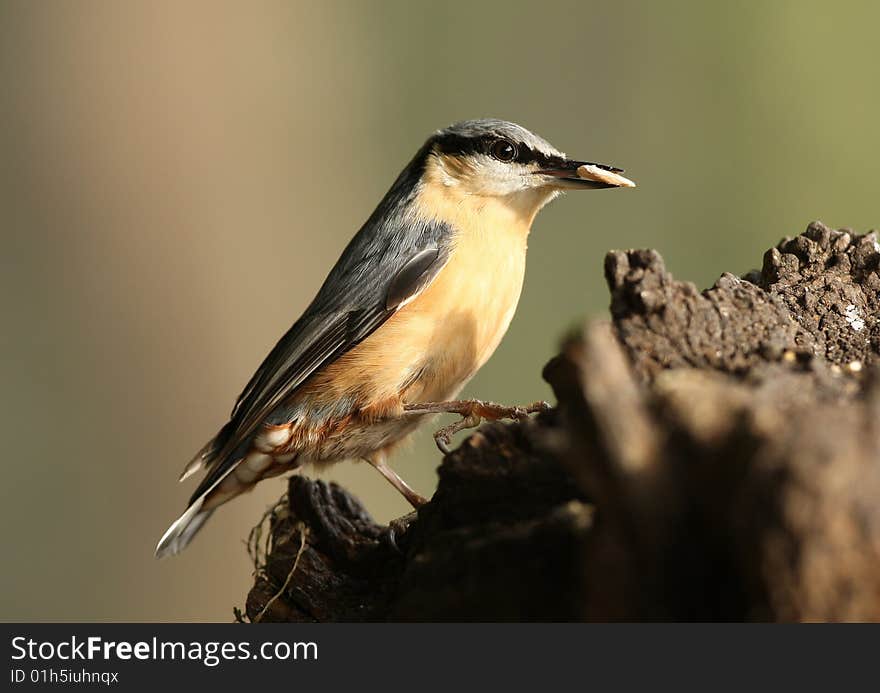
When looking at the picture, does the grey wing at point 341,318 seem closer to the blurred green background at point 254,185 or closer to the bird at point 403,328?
the bird at point 403,328

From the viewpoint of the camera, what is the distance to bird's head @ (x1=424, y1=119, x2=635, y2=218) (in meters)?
3.87

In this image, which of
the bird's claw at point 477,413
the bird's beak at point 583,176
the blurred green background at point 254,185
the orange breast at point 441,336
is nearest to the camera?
the bird's claw at point 477,413

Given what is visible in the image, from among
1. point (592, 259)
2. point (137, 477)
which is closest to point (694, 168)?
point (592, 259)

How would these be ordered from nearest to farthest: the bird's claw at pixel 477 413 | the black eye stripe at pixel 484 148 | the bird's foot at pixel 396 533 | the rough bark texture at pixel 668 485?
1. the rough bark texture at pixel 668 485
2. the bird's foot at pixel 396 533
3. the bird's claw at pixel 477 413
4. the black eye stripe at pixel 484 148

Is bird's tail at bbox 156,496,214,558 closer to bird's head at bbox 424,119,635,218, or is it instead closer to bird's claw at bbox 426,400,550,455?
bird's claw at bbox 426,400,550,455

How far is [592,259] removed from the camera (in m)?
7.62

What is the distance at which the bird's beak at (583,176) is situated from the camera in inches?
149

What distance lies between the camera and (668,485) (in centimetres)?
148

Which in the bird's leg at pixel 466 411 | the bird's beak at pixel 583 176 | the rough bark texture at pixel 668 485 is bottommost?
the bird's leg at pixel 466 411

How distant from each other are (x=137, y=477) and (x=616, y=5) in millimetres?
5723

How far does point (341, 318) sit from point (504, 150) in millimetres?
976

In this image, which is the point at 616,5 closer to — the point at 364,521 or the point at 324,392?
the point at 324,392

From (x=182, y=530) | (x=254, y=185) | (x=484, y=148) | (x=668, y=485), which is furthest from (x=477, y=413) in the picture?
(x=254, y=185)

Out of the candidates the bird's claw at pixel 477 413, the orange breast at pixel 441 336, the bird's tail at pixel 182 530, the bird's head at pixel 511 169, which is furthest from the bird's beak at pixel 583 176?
the bird's tail at pixel 182 530
